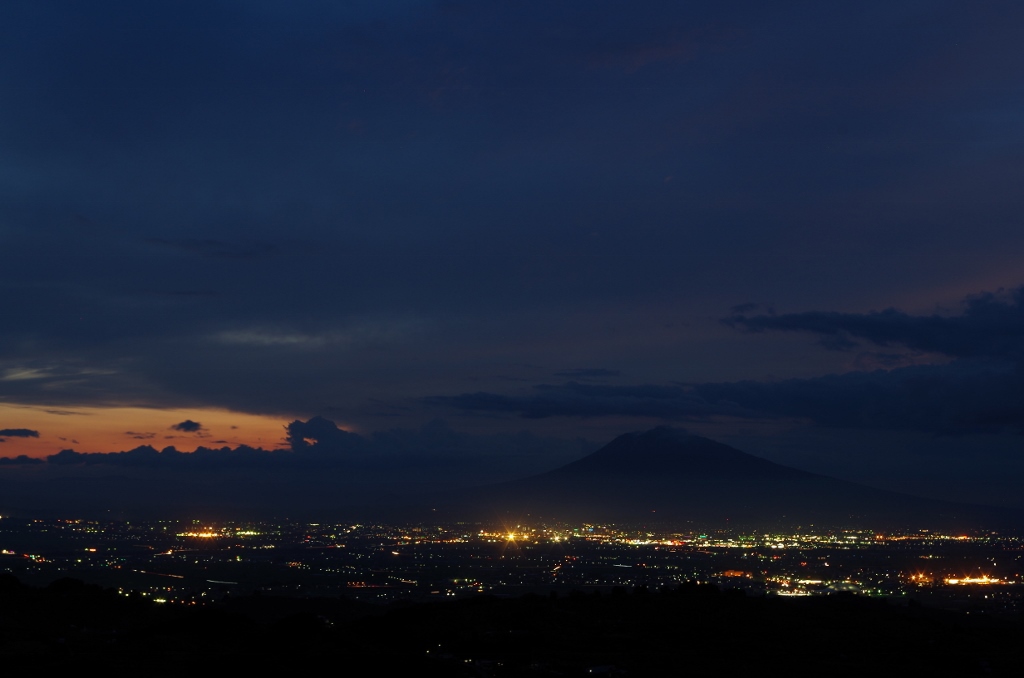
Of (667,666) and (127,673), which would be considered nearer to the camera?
(127,673)

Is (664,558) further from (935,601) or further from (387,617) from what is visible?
(387,617)

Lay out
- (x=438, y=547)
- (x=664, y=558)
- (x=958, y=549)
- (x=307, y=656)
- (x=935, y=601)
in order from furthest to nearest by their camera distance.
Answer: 1. (x=958, y=549)
2. (x=438, y=547)
3. (x=664, y=558)
4. (x=935, y=601)
5. (x=307, y=656)

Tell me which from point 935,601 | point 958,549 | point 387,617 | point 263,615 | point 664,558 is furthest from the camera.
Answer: point 958,549

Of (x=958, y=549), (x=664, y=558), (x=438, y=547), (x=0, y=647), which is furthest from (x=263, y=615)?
(x=958, y=549)

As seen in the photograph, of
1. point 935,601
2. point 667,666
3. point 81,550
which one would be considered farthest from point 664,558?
point 667,666

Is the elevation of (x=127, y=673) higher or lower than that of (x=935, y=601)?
higher

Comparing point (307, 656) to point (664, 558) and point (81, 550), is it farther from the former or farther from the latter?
point (81, 550)
